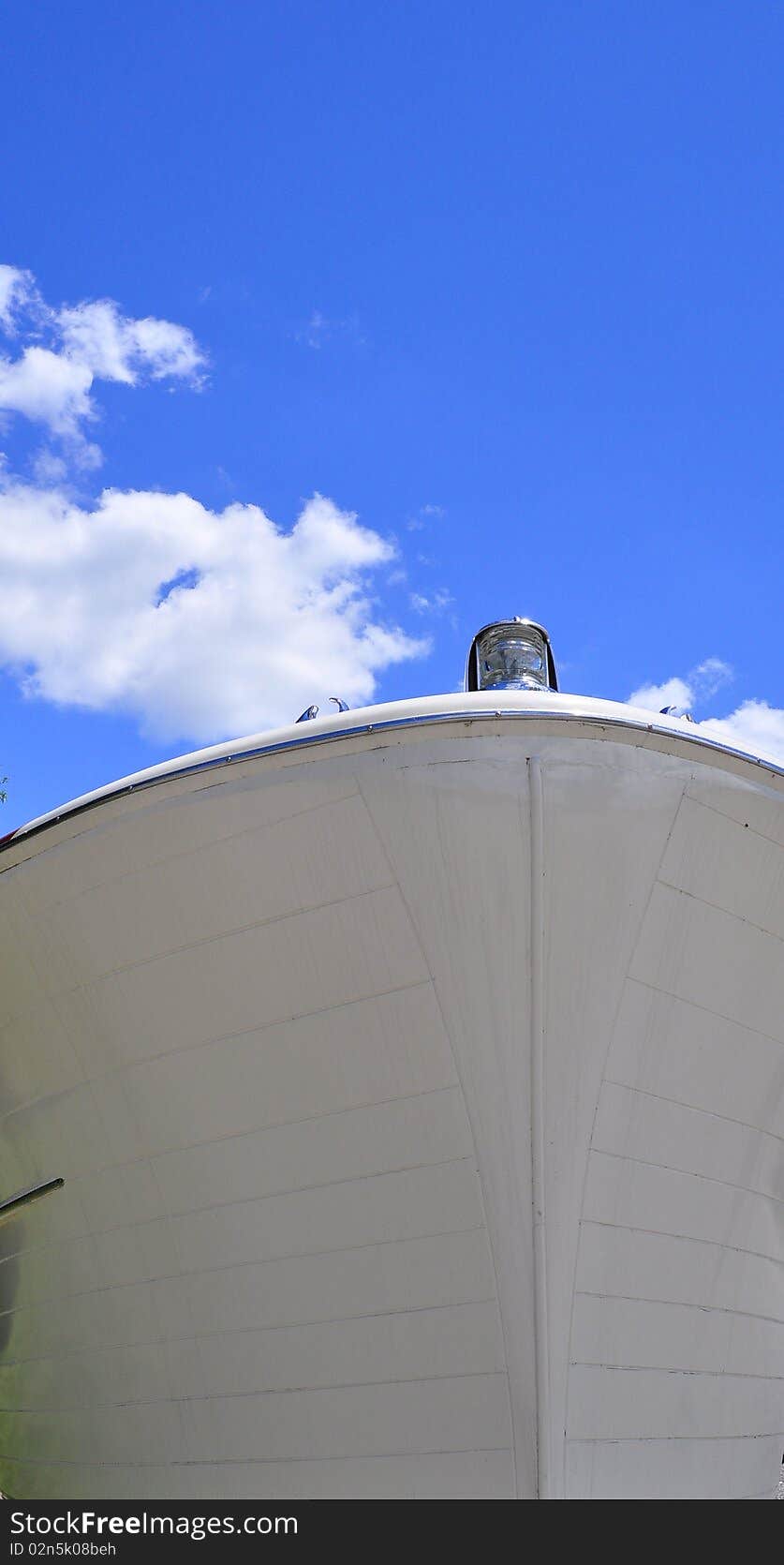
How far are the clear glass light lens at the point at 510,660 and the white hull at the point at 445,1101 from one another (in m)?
2.15

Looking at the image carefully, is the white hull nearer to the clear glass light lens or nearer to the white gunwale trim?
the white gunwale trim

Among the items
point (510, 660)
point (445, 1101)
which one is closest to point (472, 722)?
point (445, 1101)

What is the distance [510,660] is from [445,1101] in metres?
3.13

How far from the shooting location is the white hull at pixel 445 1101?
14.1 feet

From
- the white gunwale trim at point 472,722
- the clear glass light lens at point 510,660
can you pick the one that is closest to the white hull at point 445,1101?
the white gunwale trim at point 472,722

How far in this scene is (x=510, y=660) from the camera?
6.68 metres

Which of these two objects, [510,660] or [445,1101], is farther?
[510,660]

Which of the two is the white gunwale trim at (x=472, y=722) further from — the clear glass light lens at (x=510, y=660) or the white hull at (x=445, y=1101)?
the clear glass light lens at (x=510, y=660)

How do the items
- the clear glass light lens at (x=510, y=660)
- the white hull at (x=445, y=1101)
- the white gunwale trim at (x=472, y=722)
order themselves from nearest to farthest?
1. the white hull at (x=445, y=1101)
2. the white gunwale trim at (x=472, y=722)
3. the clear glass light lens at (x=510, y=660)

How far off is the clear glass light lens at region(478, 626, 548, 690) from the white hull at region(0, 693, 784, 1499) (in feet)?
7.04

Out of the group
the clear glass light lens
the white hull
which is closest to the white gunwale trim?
the white hull

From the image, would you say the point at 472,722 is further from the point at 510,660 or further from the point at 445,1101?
the point at 510,660
